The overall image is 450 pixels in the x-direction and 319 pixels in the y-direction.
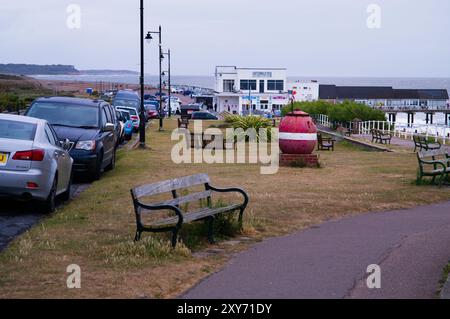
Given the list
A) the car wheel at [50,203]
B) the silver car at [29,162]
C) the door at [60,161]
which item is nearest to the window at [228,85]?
the door at [60,161]

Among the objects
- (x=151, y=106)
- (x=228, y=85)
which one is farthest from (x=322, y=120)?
(x=228, y=85)

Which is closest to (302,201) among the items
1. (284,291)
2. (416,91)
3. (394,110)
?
(284,291)

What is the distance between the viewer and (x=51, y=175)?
39.7 feet

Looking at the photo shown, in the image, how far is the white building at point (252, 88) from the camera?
106188 mm

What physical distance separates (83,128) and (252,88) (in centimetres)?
9250

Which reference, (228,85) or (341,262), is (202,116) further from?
(341,262)

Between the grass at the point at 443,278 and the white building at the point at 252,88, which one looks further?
the white building at the point at 252,88

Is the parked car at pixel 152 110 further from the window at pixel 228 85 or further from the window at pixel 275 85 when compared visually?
the window at pixel 275 85

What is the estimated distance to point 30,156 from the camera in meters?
11.7

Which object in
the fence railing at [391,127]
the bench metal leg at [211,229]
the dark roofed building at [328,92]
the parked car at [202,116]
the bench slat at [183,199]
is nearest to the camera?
the bench slat at [183,199]

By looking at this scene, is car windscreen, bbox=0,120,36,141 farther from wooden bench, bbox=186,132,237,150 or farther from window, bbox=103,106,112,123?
wooden bench, bbox=186,132,237,150

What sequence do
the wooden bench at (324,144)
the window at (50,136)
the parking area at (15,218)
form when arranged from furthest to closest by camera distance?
the wooden bench at (324,144) < the window at (50,136) < the parking area at (15,218)

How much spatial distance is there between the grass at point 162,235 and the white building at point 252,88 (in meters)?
86.0
